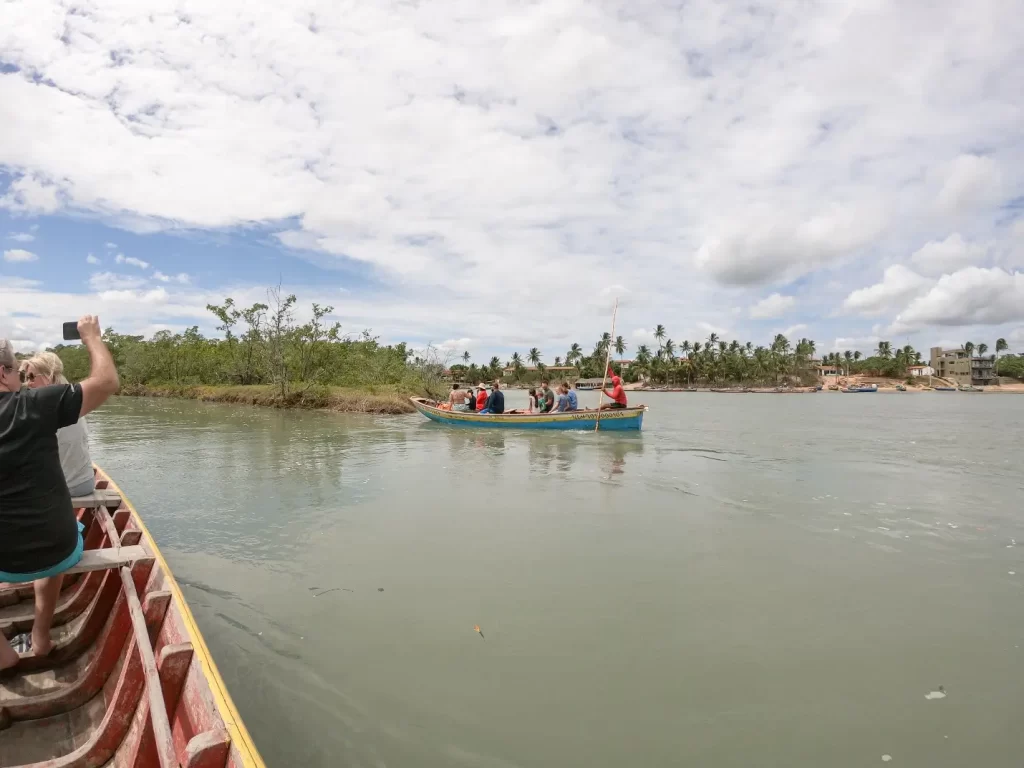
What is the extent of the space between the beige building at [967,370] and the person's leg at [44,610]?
12090 centimetres

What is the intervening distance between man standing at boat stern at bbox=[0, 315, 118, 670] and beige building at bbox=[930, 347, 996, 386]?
120888 mm

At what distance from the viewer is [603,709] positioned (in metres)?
3.79

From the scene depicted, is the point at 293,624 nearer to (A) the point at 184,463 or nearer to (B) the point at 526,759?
(B) the point at 526,759

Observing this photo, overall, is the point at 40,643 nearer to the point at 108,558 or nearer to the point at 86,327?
the point at 108,558

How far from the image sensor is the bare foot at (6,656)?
3.17 metres

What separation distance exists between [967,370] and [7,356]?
122266mm

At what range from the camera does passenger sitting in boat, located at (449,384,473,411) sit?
22594 mm

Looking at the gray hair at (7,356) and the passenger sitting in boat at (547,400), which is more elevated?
the gray hair at (7,356)

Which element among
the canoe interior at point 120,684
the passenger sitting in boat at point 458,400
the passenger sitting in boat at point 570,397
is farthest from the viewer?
the passenger sitting in boat at point 458,400

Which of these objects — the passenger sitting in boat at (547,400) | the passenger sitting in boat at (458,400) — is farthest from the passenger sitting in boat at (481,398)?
the passenger sitting in boat at (547,400)

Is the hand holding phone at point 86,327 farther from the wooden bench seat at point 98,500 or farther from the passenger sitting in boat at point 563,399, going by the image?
the passenger sitting in boat at point 563,399

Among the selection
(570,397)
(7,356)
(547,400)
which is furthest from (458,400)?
(7,356)

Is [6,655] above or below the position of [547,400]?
below

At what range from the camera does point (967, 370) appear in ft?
312
